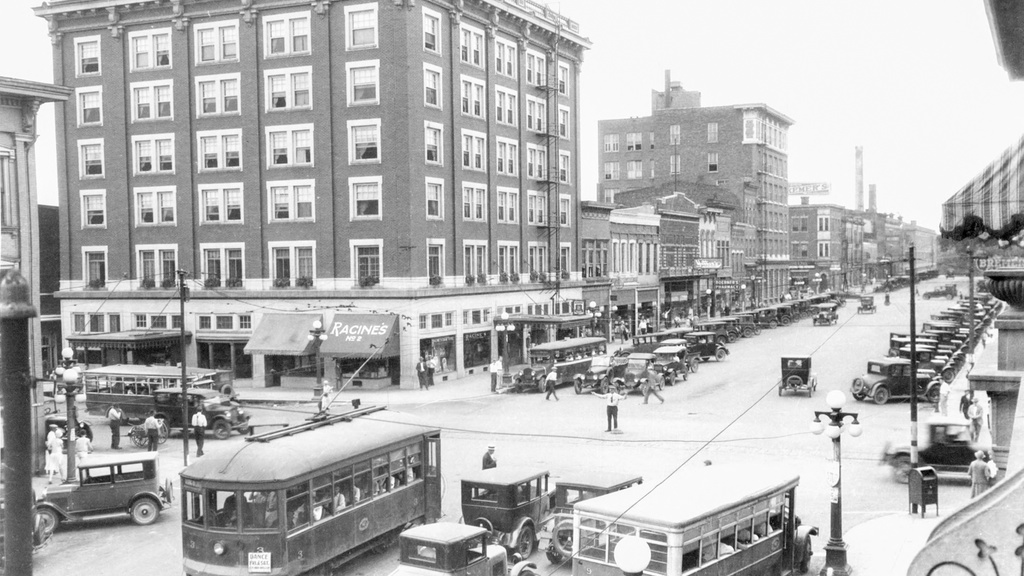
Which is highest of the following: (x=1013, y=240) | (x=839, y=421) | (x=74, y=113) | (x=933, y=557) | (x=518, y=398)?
(x=74, y=113)

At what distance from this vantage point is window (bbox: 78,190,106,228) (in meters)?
48.5

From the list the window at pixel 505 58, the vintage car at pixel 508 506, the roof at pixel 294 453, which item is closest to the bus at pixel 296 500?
the roof at pixel 294 453

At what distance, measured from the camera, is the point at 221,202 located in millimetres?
46250

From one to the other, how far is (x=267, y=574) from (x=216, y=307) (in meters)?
34.0

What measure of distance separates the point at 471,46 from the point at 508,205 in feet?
30.7

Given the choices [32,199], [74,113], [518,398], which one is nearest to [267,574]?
[32,199]

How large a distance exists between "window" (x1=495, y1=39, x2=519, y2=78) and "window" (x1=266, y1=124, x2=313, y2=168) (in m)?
12.4


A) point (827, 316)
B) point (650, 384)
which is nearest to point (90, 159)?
point (650, 384)

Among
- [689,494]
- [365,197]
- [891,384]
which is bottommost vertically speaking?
[891,384]

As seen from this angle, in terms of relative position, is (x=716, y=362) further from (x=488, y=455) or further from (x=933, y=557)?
(x=933, y=557)

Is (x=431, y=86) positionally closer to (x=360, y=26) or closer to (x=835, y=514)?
(x=360, y=26)

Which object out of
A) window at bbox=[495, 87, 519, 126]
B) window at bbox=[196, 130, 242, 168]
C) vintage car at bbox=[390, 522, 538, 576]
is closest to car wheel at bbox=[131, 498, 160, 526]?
vintage car at bbox=[390, 522, 538, 576]

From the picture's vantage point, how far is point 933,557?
3.51m

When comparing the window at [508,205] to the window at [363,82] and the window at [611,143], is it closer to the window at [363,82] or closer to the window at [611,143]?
the window at [363,82]
